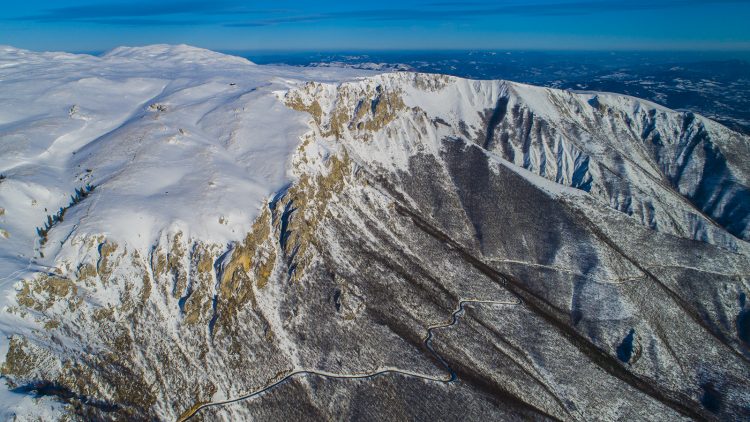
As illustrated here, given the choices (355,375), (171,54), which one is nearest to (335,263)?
(355,375)

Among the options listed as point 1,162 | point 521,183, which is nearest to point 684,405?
point 521,183

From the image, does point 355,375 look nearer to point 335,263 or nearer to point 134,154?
point 335,263

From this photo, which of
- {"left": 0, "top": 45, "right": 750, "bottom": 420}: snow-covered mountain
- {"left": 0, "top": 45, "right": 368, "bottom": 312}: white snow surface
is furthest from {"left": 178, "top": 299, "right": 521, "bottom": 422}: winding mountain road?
{"left": 0, "top": 45, "right": 368, "bottom": 312}: white snow surface

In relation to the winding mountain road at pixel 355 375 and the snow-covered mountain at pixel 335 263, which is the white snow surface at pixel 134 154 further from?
the winding mountain road at pixel 355 375

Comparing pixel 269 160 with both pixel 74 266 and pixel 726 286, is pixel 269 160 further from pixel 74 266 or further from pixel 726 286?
pixel 726 286

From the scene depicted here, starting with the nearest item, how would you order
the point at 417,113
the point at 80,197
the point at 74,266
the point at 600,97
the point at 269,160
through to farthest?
the point at 74,266, the point at 80,197, the point at 269,160, the point at 417,113, the point at 600,97

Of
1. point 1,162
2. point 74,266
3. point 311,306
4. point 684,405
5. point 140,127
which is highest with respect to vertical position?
point 140,127
